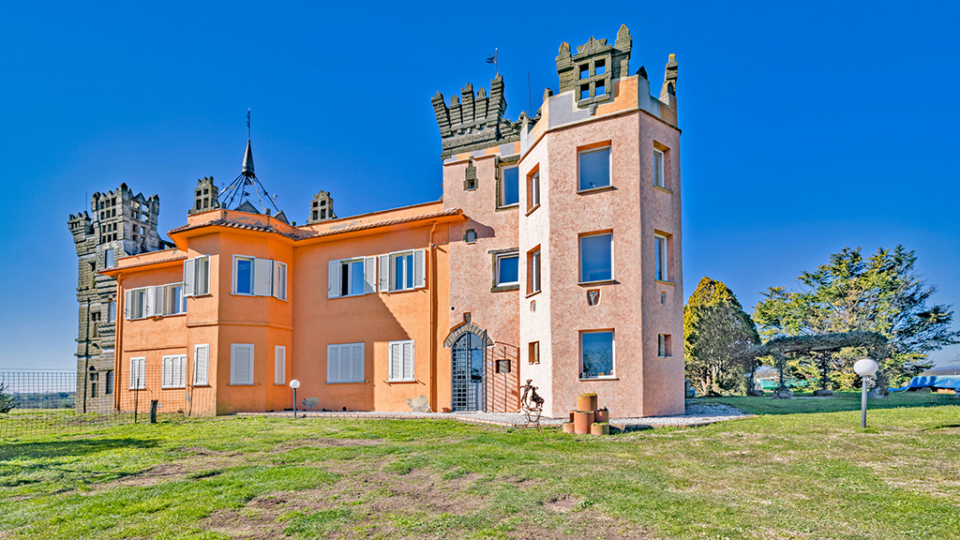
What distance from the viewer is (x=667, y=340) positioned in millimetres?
15766

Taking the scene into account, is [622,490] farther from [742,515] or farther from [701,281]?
[701,281]

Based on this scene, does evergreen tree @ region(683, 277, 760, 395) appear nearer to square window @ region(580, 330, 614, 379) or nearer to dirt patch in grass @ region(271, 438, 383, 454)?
square window @ region(580, 330, 614, 379)

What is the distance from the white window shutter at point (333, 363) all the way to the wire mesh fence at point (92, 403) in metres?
3.88

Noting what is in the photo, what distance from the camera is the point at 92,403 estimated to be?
26.6 m

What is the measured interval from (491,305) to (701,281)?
14867 millimetres

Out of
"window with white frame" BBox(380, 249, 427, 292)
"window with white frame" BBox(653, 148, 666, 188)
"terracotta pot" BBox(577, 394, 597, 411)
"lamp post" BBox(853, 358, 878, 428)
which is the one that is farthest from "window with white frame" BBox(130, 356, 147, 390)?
"lamp post" BBox(853, 358, 878, 428)

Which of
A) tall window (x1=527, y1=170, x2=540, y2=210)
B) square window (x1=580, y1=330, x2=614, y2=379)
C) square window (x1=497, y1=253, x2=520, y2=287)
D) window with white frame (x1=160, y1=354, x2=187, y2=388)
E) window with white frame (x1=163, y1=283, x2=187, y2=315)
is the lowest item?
window with white frame (x1=160, y1=354, x2=187, y2=388)

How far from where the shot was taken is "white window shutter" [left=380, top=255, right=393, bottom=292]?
66.8ft

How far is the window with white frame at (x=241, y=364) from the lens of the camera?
66.0ft

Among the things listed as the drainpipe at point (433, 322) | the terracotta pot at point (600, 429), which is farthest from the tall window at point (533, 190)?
the terracotta pot at point (600, 429)

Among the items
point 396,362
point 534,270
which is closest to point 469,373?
point 396,362

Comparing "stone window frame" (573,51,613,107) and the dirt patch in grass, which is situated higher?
"stone window frame" (573,51,613,107)

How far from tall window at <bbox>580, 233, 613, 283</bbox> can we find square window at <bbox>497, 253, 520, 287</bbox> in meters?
3.09

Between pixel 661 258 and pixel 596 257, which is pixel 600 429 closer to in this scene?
pixel 596 257
